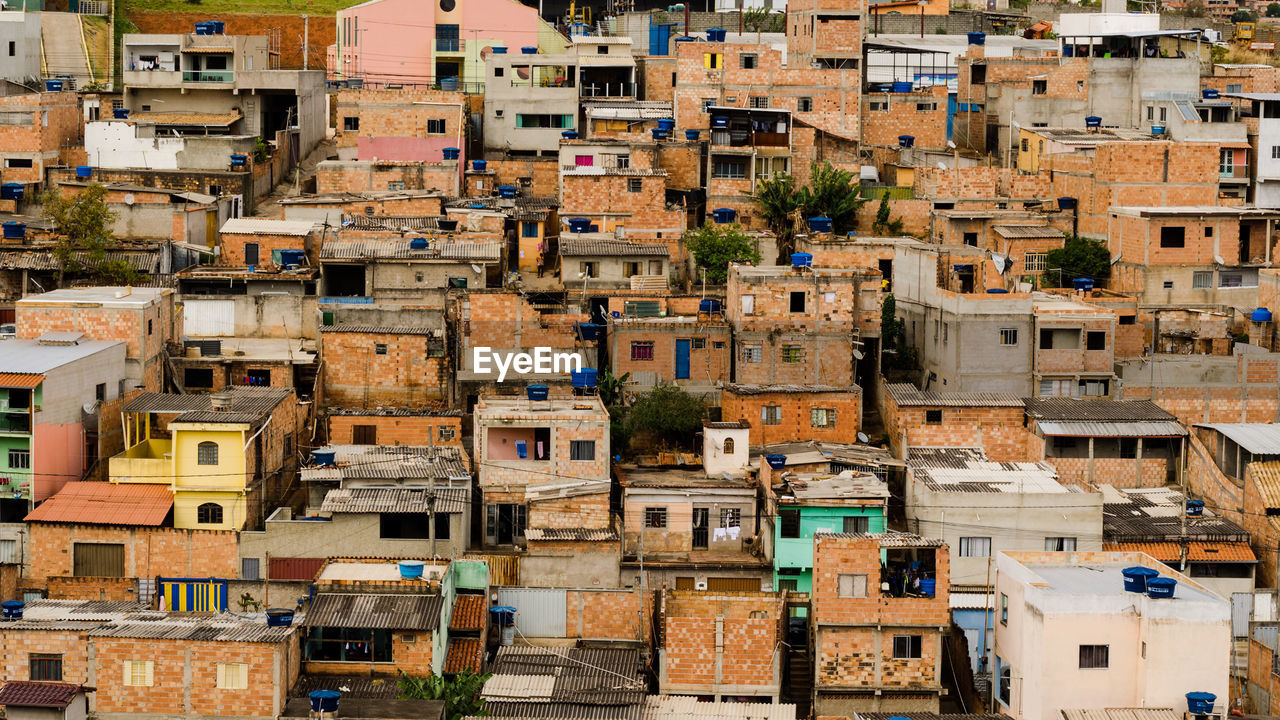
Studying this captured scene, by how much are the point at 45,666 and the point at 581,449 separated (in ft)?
36.9

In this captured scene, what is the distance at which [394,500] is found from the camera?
38000 millimetres

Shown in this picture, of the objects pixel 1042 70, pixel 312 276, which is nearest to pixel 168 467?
pixel 312 276

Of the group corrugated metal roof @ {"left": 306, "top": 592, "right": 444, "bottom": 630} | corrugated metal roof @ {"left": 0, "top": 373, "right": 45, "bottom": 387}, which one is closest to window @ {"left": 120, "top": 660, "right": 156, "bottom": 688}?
corrugated metal roof @ {"left": 306, "top": 592, "right": 444, "bottom": 630}

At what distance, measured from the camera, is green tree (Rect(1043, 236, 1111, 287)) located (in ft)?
168

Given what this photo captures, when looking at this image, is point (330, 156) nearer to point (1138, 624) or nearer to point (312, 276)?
point (312, 276)

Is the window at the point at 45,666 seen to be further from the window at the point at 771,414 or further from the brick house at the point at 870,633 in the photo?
the window at the point at 771,414

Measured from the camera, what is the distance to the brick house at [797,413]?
139ft

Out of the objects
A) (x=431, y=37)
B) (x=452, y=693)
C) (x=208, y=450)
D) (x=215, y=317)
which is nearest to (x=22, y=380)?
(x=208, y=450)

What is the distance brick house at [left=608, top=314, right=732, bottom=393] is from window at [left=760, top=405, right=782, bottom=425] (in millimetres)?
2097

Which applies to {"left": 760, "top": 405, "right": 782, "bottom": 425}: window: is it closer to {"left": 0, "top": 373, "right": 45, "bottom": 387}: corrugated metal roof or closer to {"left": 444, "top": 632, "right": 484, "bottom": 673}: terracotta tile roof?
{"left": 444, "top": 632, "right": 484, "bottom": 673}: terracotta tile roof

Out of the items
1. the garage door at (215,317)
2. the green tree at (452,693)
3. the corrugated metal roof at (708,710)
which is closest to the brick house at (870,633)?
the corrugated metal roof at (708,710)

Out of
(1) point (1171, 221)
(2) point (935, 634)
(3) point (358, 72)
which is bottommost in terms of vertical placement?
(2) point (935, 634)

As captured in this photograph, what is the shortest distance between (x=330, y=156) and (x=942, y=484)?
27520 mm

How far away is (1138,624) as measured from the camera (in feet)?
104
